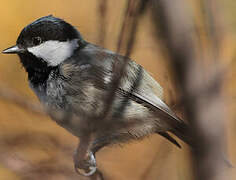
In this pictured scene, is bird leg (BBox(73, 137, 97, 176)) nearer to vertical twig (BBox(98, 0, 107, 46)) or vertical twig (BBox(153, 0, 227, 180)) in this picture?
vertical twig (BBox(98, 0, 107, 46))

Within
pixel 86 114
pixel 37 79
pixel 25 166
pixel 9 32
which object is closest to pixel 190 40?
pixel 25 166

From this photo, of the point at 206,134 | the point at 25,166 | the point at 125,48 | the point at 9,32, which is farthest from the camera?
the point at 9,32

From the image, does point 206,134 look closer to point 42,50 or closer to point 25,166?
point 25,166

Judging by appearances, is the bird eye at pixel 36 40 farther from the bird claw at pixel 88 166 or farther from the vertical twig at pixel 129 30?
the vertical twig at pixel 129 30

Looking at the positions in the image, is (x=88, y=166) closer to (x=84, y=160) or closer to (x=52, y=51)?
(x=84, y=160)

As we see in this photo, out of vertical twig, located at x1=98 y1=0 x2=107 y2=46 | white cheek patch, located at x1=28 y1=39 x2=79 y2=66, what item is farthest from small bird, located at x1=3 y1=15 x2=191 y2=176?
vertical twig, located at x1=98 y1=0 x2=107 y2=46

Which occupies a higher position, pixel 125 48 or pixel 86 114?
pixel 125 48

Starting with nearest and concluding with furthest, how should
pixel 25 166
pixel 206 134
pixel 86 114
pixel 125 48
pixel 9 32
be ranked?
1. pixel 206 134
2. pixel 125 48
3. pixel 25 166
4. pixel 86 114
5. pixel 9 32
